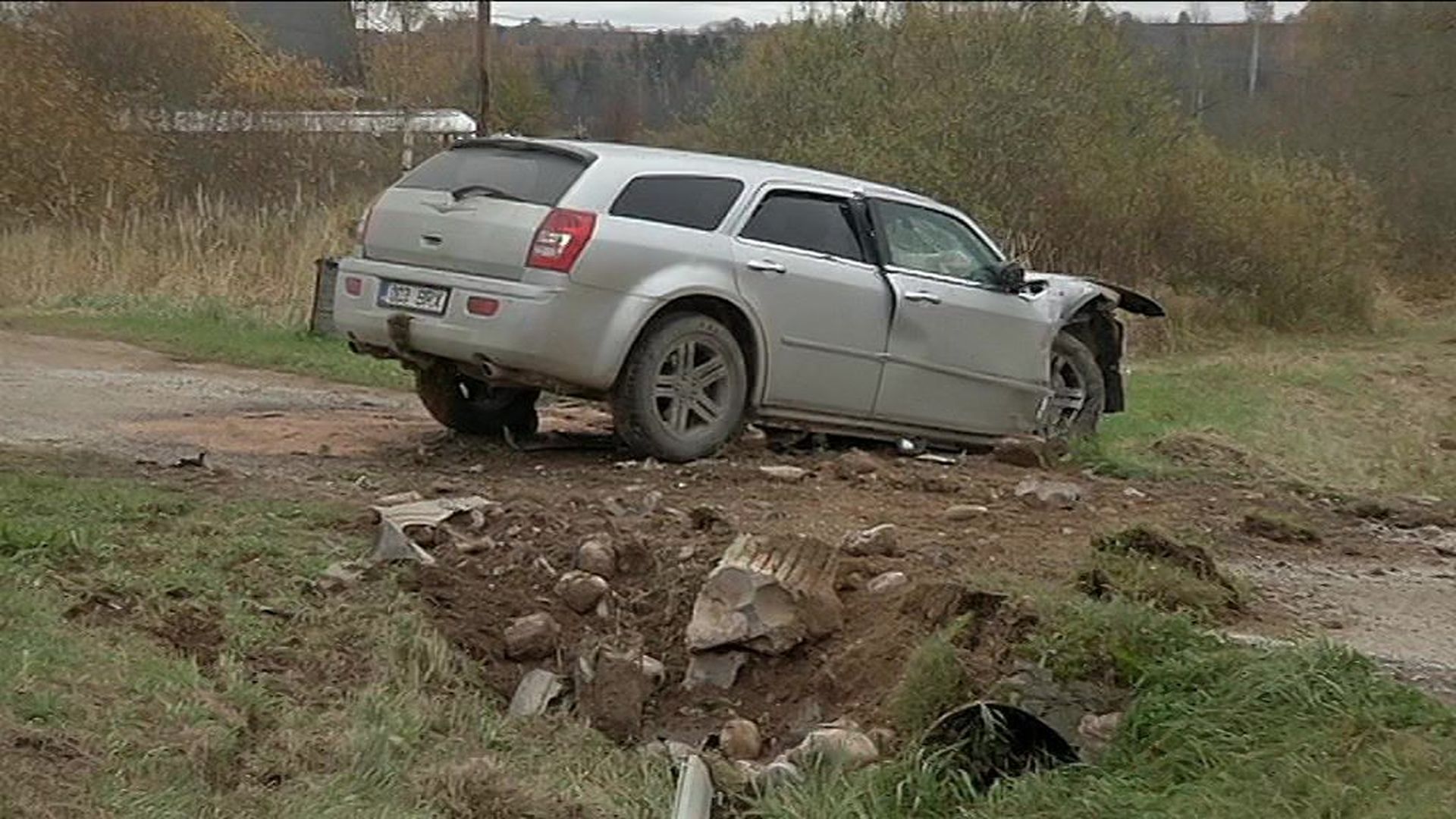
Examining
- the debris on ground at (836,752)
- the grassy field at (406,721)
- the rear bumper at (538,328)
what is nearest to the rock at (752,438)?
the rear bumper at (538,328)

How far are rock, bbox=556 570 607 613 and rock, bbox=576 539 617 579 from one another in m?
0.12

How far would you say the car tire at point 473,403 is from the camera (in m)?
10.0

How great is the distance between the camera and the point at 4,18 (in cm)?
634

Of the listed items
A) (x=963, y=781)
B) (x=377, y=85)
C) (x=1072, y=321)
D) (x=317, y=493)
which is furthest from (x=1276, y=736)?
(x=377, y=85)

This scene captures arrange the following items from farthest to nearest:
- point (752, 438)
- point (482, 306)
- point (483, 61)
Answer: point (483, 61)
point (752, 438)
point (482, 306)

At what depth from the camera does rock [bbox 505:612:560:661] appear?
21.8ft

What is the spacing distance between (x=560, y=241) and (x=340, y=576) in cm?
237

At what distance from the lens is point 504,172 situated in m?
9.10

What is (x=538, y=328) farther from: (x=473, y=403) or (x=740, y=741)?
(x=740, y=741)

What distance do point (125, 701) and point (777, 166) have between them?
5.31 metres

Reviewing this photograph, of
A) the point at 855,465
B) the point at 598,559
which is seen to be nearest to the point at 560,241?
the point at 855,465

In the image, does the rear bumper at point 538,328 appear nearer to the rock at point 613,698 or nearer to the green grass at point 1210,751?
the rock at point 613,698

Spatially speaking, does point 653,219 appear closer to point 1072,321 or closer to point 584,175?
point 584,175

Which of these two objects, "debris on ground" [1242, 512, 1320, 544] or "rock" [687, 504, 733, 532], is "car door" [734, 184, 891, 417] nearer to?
"rock" [687, 504, 733, 532]
